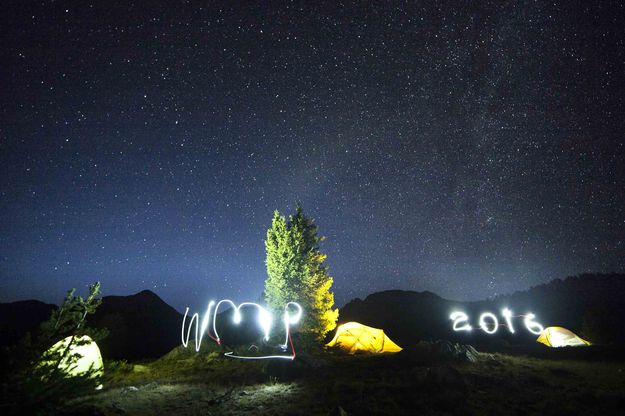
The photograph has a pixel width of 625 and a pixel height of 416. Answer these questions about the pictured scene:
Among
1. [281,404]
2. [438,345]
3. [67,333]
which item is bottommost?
[281,404]

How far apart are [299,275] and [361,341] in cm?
590

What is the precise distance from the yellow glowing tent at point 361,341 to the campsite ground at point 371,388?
4.99m

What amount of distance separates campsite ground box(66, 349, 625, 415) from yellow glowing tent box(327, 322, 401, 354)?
16.4 ft

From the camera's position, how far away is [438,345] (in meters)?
16.3

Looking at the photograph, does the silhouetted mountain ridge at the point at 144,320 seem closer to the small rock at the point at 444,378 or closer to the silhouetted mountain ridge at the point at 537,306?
the silhouetted mountain ridge at the point at 537,306

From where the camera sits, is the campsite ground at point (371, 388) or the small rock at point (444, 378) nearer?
the campsite ground at point (371, 388)

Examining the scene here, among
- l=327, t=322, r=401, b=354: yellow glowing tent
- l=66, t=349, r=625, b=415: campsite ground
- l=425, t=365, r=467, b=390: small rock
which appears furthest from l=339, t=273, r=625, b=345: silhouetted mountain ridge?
l=425, t=365, r=467, b=390: small rock

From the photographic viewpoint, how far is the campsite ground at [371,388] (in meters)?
9.45

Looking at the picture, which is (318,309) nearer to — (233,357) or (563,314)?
(233,357)

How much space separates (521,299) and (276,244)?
10555 centimetres

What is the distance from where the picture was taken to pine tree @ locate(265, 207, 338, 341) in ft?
73.9

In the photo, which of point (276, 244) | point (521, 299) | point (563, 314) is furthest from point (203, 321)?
point (521, 299)

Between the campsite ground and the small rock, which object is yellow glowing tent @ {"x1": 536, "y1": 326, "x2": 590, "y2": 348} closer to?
the campsite ground

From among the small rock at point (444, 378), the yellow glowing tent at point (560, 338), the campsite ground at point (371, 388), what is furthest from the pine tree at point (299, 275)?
the yellow glowing tent at point (560, 338)
